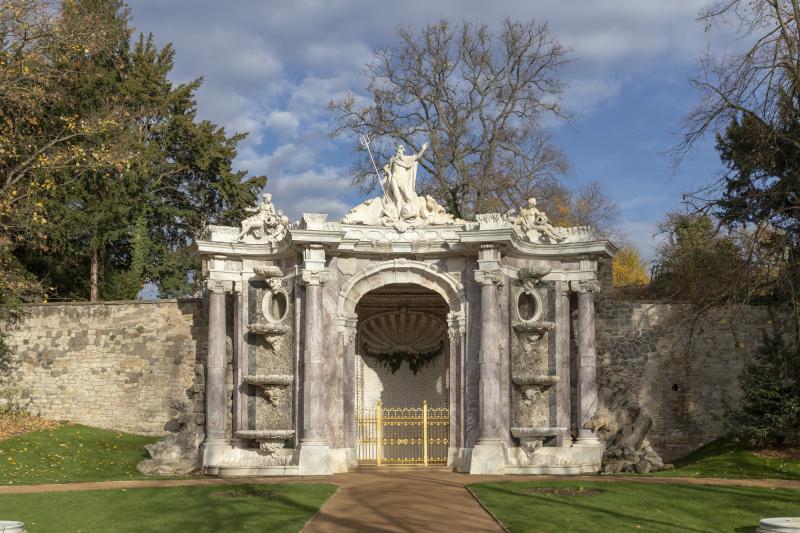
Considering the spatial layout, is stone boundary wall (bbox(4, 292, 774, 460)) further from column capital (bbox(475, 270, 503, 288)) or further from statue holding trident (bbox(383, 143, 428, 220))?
statue holding trident (bbox(383, 143, 428, 220))

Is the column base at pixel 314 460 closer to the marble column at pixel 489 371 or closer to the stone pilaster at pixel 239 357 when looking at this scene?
the stone pilaster at pixel 239 357

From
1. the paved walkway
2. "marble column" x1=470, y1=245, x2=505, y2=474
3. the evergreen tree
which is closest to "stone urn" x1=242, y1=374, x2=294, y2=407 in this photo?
the paved walkway

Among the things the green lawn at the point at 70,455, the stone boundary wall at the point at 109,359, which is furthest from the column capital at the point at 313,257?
the stone boundary wall at the point at 109,359

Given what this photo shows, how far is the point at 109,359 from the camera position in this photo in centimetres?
2625

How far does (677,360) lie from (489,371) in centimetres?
721

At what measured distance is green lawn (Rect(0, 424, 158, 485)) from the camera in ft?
66.2

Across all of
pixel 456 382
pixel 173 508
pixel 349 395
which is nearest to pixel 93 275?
pixel 349 395

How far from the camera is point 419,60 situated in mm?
35156

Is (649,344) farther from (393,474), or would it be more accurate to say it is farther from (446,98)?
(446,98)

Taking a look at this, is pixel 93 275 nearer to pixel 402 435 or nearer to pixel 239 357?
pixel 239 357

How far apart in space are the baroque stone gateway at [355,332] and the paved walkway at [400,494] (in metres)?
1.23

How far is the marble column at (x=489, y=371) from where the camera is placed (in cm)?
1992

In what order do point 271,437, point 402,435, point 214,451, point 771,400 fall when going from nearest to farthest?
point 271,437 < point 214,451 < point 771,400 < point 402,435

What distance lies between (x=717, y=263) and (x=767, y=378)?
3.65 m
